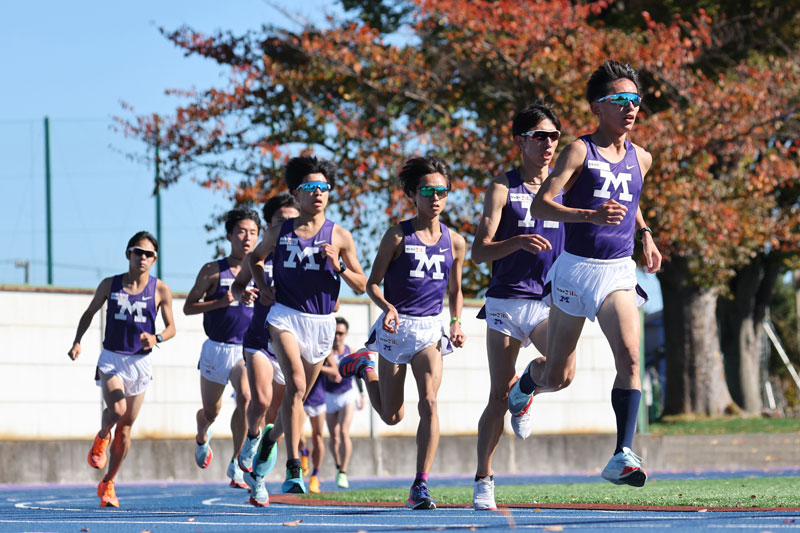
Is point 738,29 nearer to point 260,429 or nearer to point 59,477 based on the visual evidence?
point 59,477

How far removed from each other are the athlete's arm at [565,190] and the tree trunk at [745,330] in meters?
23.0

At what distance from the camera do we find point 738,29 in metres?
24.2

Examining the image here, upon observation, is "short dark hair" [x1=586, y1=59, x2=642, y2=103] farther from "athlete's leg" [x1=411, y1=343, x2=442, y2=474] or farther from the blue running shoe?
the blue running shoe

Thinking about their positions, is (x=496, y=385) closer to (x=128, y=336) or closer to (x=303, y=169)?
(x=303, y=169)

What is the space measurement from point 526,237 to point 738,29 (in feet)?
58.4

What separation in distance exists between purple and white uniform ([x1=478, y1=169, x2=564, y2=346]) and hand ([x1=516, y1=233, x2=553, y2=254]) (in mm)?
654

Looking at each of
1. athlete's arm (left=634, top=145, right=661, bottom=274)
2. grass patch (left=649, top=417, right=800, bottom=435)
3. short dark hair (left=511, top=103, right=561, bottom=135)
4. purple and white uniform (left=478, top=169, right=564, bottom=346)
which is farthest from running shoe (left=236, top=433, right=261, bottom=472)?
grass patch (left=649, top=417, right=800, bottom=435)

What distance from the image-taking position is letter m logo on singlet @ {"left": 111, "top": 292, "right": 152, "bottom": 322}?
1167 cm

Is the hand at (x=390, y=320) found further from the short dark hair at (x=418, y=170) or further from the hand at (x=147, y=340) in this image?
the hand at (x=147, y=340)

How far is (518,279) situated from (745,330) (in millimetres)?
22893

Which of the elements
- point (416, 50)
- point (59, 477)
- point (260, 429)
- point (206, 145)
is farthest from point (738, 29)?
point (260, 429)

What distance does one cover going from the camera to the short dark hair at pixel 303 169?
391 inches

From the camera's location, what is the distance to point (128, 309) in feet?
38.3

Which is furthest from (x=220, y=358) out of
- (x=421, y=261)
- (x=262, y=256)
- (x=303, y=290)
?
(x=421, y=261)
